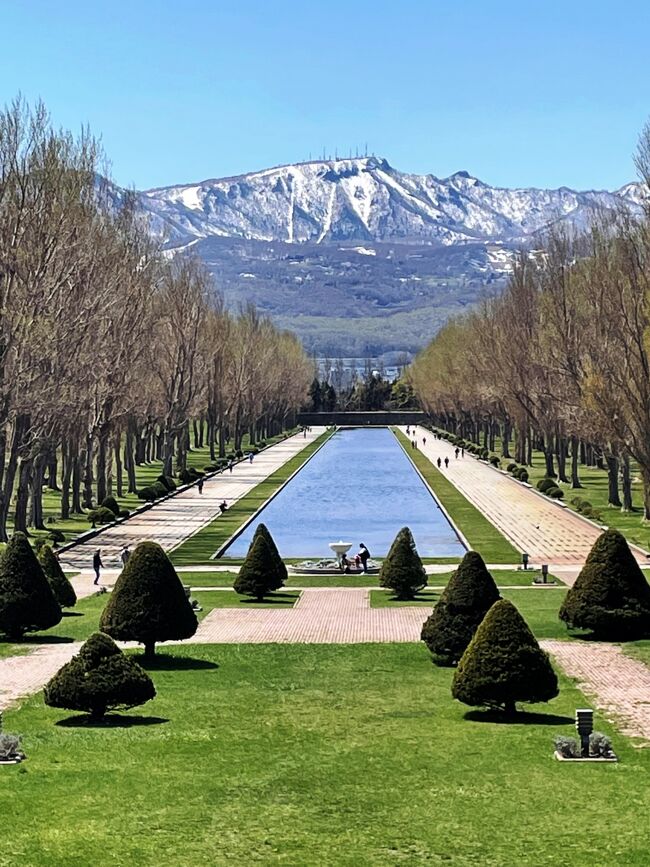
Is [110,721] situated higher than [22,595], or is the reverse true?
[22,595]

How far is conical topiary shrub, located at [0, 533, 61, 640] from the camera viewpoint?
2652cm

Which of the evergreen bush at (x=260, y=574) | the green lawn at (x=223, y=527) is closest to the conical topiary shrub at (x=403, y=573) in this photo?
the evergreen bush at (x=260, y=574)

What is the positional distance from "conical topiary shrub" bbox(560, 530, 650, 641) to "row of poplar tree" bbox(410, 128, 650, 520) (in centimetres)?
2159

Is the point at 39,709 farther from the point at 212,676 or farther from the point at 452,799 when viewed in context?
the point at 452,799

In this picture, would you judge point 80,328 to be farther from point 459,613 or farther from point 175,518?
point 459,613

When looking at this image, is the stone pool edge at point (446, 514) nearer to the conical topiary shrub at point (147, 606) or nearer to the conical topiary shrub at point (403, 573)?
the conical topiary shrub at point (403, 573)

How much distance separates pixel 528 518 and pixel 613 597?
88.1 feet

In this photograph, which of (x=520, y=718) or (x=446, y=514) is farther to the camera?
(x=446, y=514)

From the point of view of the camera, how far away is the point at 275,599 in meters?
33.7

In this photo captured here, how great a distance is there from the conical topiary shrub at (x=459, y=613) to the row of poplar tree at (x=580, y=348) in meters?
24.8

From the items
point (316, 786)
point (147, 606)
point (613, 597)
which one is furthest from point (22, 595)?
point (316, 786)

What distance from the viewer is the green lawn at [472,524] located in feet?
137

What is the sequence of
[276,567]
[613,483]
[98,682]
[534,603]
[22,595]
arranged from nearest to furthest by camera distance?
[98,682], [22,595], [534,603], [276,567], [613,483]

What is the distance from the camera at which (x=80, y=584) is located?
36625 mm
